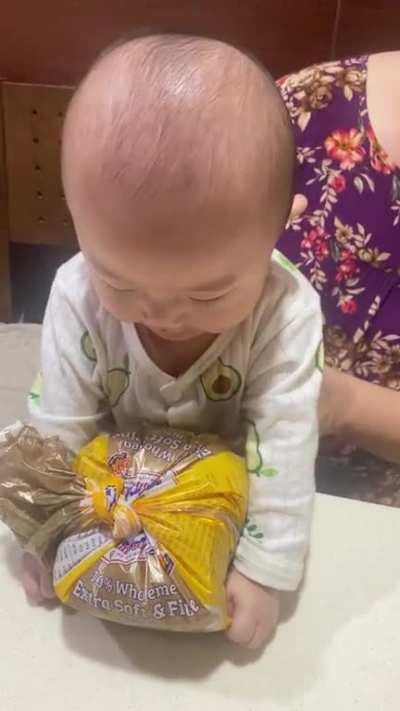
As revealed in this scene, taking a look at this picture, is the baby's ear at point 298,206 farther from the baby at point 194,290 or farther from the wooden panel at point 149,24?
the wooden panel at point 149,24

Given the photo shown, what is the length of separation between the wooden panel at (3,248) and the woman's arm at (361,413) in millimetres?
773

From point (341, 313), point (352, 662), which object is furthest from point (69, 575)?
point (341, 313)

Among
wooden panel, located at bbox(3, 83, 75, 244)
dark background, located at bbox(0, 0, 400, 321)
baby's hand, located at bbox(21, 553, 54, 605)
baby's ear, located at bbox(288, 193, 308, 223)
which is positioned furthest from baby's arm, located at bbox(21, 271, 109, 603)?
wooden panel, located at bbox(3, 83, 75, 244)

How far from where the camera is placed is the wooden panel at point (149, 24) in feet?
4.35

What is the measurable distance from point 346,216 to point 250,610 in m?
0.41

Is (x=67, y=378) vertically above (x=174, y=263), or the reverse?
(x=174, y=263)

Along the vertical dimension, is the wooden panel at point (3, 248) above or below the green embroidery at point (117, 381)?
below

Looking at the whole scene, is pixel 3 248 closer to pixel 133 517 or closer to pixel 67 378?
pixel 67 378

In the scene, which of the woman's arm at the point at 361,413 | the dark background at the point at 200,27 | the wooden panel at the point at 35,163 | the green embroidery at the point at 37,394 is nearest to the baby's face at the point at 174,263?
the green embroidery at the point at 37,394

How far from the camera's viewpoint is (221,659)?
26.5 inches

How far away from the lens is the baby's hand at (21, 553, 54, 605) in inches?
27.0

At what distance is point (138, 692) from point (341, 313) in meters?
0.44

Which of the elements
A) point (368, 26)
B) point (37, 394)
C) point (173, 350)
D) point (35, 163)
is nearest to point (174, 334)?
point (173, 350)

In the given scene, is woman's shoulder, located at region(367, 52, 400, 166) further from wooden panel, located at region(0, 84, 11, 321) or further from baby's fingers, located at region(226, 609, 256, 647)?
wooden panel, located at region(0, 84, 11, 321)
